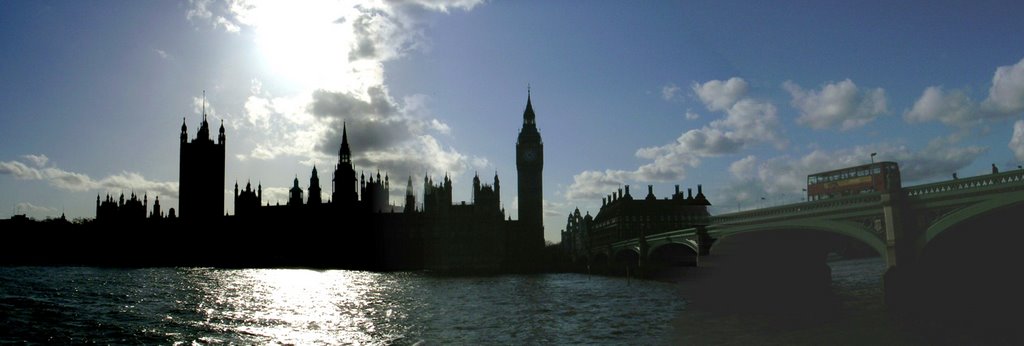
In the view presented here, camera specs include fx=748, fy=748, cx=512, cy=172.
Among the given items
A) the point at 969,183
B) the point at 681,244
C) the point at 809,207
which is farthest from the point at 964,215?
the point at 681,244

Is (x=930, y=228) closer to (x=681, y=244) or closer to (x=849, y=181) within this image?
(x=849, y=181)

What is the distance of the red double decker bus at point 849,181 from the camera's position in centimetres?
6519

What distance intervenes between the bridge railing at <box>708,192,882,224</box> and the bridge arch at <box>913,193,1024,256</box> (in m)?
3.96

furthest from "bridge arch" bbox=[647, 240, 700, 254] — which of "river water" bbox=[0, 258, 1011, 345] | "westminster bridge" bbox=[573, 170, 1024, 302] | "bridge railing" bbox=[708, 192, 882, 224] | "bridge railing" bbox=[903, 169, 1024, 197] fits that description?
"bridge railing" bbox=[903, 169, 1024, 197]

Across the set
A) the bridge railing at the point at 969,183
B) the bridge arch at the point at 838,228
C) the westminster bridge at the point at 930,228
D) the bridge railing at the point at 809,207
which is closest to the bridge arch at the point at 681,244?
the bridge railing at the point at 809,207

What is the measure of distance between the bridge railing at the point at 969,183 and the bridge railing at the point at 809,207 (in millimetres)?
2753

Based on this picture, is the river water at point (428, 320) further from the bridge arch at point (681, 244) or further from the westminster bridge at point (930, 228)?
the bridge arch at point (681, 244)

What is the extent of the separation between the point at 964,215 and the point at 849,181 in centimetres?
3112

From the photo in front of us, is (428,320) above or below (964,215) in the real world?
below

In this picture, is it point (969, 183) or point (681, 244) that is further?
point (681, 244)

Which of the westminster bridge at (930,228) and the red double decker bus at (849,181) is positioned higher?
the red double decker bus at (849,181)

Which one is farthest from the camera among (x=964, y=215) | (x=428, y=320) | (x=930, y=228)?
(x=428, y=320)

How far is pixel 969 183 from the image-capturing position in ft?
137

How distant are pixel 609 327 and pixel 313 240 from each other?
549 feet
